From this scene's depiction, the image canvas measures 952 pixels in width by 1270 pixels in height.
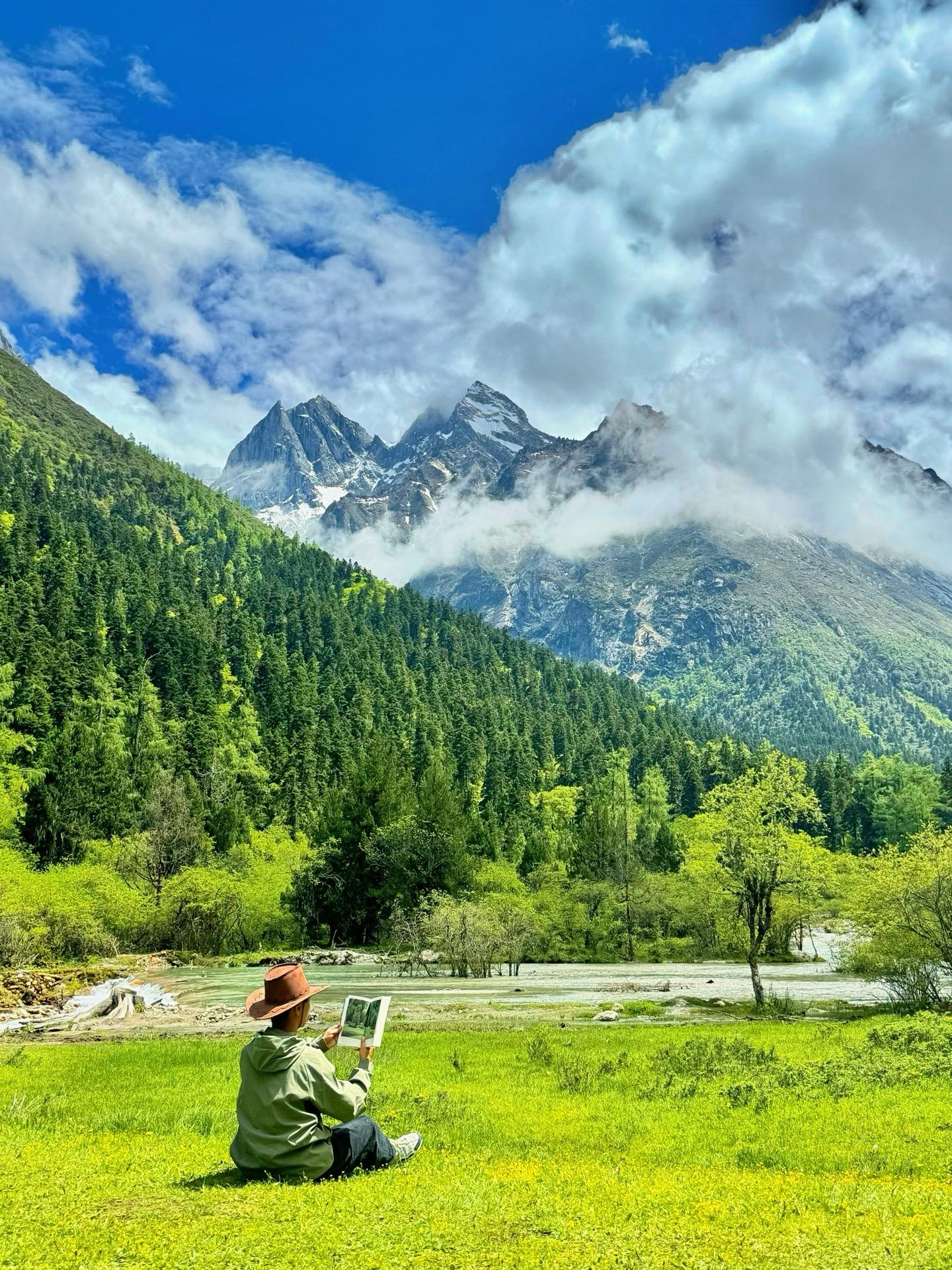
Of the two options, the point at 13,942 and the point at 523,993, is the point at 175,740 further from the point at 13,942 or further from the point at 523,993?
the point at 523,993

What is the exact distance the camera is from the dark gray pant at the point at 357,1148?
1220cm

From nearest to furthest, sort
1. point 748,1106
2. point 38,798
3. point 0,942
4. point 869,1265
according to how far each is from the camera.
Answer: point 869,1265, point 748,1106, point 0,942, point 38,798

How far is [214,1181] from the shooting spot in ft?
40.4

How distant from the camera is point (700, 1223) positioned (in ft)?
36.4

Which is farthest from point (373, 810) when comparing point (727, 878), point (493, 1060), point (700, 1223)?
point (700, 1223)

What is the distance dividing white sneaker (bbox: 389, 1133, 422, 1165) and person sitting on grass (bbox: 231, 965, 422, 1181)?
1.43m

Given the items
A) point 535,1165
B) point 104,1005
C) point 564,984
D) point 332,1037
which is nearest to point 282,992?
point 332,1037

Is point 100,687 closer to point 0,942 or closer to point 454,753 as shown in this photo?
point 454,753

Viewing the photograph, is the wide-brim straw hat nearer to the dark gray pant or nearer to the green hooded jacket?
the green hooded jacket

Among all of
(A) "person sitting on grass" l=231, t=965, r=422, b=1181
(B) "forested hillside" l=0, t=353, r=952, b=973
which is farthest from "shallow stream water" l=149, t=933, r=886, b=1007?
(A) "person sitting on grass" l=231, t=965, r=422, b=1181

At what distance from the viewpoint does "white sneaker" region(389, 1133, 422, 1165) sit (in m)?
13.5

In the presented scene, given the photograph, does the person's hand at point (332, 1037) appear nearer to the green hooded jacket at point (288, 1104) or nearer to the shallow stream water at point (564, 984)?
the green hooded jacket at point (288, 1104)

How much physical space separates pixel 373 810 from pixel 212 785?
132ft

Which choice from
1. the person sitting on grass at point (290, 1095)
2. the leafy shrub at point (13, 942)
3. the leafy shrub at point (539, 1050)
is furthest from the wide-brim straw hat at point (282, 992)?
the leafy shrub at point (13, 942)
